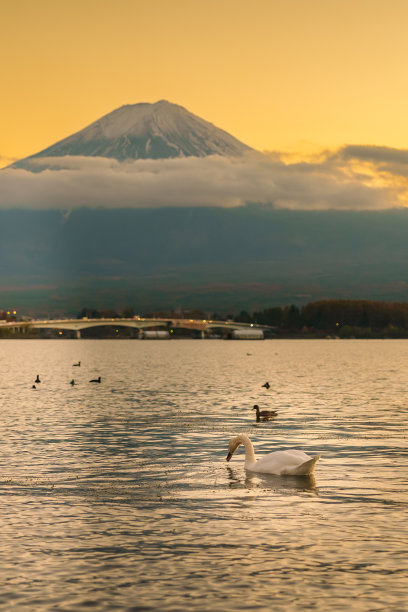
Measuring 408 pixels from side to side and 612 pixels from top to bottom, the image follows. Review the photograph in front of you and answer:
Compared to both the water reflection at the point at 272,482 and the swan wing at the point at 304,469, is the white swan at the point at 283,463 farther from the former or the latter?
the water reflection at the point at 272,482

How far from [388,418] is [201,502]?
3355cm

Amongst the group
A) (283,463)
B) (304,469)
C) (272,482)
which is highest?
(283,463)

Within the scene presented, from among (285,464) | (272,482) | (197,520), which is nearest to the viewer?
(197,520)

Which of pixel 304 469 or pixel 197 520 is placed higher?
pixel 304 469

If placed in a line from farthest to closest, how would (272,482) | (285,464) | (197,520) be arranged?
(285,464)
(272,482)
(197,520)

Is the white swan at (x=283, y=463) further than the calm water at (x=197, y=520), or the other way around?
the white swan at (x=283, y=463)

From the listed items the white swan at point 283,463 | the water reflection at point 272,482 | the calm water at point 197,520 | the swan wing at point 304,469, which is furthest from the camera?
the white swan at point 283,463

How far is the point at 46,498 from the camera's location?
29344 millimetres

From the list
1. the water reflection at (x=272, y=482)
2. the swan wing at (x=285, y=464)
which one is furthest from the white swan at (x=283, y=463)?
the water reflection at (x=272, y=482)

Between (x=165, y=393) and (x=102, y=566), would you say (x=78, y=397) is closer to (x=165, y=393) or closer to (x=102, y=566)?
(x=165, y=393)

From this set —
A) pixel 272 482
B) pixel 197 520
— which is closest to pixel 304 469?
pixel 272 482

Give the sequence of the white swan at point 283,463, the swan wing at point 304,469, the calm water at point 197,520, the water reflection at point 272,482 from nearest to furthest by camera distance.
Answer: the calm water at point 197,520 → the water reflection at point 272,482 → the swan wing at point 304,469 → the white swan at point 283,463

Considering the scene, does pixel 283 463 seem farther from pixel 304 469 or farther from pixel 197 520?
pixel 197 520

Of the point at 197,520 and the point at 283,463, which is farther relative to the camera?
the point at 283,463
